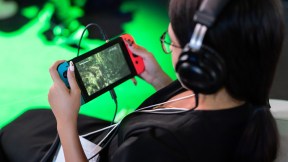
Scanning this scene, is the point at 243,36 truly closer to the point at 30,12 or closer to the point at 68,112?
the point at 68,112

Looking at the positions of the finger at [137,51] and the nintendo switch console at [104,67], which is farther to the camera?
the finger at [137,51]

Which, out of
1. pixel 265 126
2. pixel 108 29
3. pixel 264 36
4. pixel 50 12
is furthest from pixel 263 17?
pixel 50 12

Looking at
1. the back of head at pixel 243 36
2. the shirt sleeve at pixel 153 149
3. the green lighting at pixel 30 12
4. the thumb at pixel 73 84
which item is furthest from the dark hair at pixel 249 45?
the green lighting at pixel 30 12

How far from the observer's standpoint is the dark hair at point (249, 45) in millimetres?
559

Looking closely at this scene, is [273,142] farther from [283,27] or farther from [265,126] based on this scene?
[283,27]

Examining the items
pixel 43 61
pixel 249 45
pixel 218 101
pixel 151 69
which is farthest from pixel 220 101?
pixel 43 61

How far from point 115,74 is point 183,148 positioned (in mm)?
340

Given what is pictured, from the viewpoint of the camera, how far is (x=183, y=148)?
0.64 m

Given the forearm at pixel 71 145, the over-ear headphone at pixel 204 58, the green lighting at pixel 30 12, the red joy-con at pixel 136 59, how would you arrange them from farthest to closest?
A: the green lighting at pixel 30 12
the red joy-con at pixel 136 59
the forearm at pixel 71 145
the over-ear headphone at pixel 204 58

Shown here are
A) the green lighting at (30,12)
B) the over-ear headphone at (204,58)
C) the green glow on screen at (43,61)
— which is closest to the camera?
the over-ear headphone at (204,58)

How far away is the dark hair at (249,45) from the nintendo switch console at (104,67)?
29cm

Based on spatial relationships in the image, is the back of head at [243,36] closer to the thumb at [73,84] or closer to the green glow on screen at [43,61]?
the thumb at [73,84]

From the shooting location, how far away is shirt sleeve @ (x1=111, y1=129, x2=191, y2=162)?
632 mm

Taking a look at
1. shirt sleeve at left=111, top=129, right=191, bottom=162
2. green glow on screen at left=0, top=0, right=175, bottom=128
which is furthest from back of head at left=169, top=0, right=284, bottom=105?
green glow on screen at left=0, top=0, right=175, bottom=128
